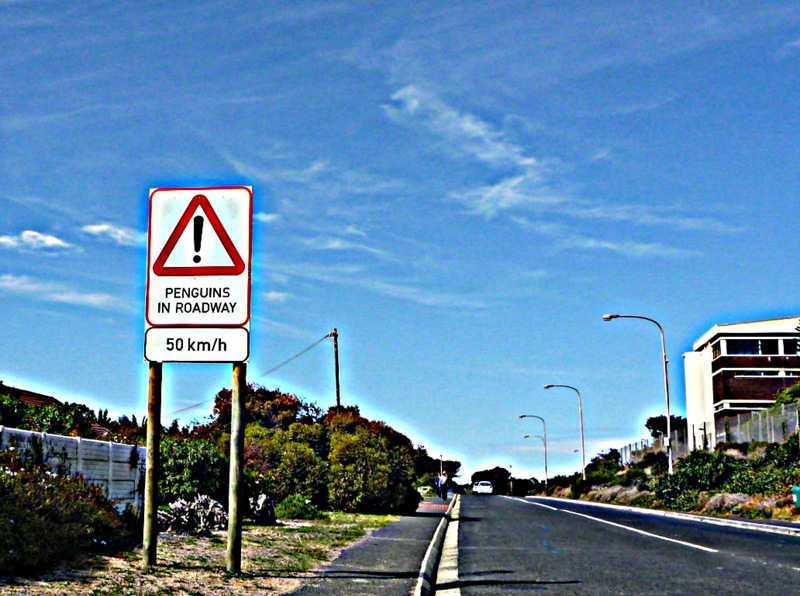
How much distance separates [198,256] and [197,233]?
290 millimetres

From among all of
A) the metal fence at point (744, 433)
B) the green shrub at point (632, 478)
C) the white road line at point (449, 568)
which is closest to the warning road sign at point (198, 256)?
the white road line at point (449, 568)

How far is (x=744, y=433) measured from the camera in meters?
60.5

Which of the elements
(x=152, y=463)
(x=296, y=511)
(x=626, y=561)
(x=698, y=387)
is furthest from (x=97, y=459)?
(x=698, y=387)

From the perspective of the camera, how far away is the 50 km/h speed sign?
35.7ft

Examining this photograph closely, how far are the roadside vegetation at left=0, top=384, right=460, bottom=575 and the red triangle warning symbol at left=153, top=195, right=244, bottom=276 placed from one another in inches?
127

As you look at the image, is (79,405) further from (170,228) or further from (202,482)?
(170,228)

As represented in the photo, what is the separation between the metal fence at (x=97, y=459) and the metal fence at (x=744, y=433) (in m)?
37.7

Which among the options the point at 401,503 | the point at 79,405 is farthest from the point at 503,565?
the point at 401,503

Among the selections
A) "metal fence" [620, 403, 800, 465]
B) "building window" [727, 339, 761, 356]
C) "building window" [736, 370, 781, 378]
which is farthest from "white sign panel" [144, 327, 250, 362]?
Result: "building window" [727, 339, 761, 356]

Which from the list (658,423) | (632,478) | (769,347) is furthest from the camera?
(658,423)

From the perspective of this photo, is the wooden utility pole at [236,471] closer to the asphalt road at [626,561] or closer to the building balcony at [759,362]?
the asphalt road at [626,561]

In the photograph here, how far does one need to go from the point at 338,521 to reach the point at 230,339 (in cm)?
1526

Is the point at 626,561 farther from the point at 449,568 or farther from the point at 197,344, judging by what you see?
the point at 197,344

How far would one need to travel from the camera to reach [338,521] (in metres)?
25.0
